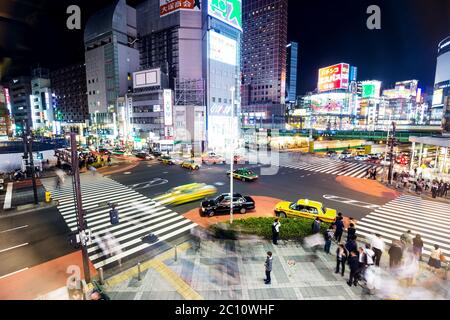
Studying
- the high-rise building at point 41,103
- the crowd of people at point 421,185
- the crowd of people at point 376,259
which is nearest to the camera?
the crowd of people at point 376,259

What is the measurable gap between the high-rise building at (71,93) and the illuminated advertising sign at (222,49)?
68752 millimetres

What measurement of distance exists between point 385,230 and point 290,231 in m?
6.74

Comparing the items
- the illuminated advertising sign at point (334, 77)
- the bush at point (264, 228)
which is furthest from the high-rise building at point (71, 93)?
the bush at point (264, 228)

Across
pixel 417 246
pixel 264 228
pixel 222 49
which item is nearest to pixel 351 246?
pixel 417 246

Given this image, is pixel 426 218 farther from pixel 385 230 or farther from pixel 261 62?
pixel 261 62

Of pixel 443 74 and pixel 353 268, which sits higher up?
pixel 443 74

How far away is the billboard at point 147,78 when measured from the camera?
56531 mm

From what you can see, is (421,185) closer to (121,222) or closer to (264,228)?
(264,228)

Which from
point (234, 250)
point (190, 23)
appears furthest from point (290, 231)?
point (190, 23)

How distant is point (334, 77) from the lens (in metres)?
94.5

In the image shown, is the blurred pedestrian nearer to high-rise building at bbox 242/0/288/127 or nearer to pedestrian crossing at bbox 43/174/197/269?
pedestrian crossing at bbox 43/174/197/269

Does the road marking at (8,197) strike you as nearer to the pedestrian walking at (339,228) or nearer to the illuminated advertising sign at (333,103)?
the pedestrian walking at (339,228)

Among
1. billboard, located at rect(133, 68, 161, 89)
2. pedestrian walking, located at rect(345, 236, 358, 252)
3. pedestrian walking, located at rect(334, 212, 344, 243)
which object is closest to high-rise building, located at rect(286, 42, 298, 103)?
billboard, located at rect(133, 68, 161, 89)

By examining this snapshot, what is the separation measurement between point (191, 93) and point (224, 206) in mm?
47559
